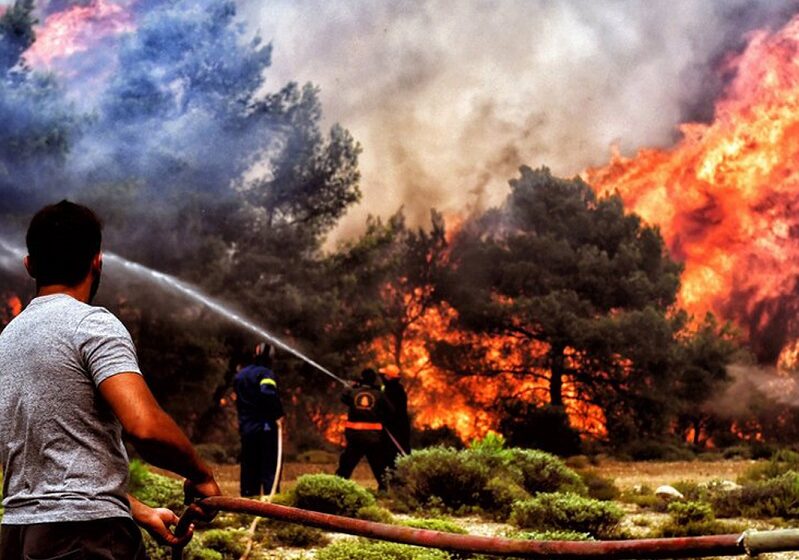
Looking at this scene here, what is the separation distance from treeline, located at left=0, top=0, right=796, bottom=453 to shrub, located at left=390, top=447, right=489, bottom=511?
10.2 metres

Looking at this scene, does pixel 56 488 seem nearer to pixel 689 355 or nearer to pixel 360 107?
pixel 689 355

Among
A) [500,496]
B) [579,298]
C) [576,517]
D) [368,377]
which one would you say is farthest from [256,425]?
[579,298]

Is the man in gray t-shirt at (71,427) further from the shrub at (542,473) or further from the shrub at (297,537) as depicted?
the shrub at (542,473)

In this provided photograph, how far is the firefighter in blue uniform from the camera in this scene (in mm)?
12055

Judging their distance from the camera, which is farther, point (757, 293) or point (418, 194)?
point (418, 194)

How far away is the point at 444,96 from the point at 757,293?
A: 531 inches

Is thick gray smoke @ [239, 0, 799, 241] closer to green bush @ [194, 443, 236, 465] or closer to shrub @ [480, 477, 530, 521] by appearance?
green bush @ [194, 443, 236, 465]

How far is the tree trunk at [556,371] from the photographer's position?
94.2 ft

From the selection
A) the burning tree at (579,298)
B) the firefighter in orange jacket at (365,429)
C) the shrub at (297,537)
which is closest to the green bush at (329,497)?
the shrub at (297,537)

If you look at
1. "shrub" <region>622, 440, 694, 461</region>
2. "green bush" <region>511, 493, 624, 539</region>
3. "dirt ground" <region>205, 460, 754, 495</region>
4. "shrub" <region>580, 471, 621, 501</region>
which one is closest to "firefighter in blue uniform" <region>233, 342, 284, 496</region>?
"green bush" <region>511, 493, 624, 539</region>

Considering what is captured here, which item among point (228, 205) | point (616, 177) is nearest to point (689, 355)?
point (616, 177)

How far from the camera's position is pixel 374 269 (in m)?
26.1

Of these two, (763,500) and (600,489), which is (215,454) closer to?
(600,489)

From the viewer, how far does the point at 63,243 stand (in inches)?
103
